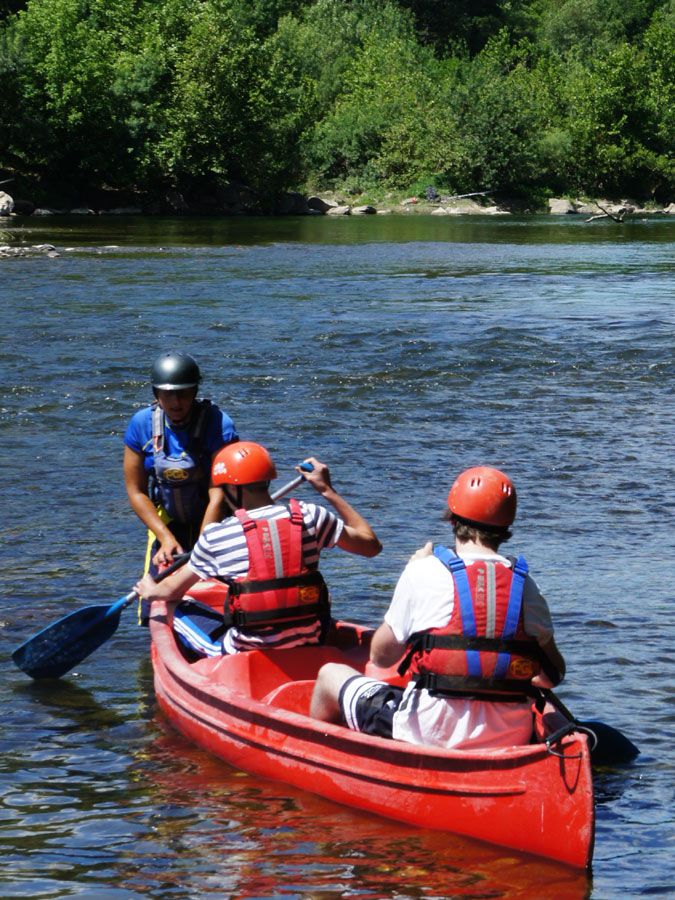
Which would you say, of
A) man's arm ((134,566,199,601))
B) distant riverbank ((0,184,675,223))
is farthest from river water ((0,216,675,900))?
distant riverbank ((0,184,675,223))

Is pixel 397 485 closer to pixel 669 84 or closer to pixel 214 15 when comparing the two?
pixel 214 15

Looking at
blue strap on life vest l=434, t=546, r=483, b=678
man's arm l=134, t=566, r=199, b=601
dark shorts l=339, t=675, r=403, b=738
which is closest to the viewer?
blue strap on life vest l=434, t=546, r=483, b=678

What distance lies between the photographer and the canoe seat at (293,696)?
507cm

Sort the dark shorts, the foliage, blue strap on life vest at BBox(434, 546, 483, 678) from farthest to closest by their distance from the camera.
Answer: the foliage < the dark shorts < blue strap on life vest at BBox(434, 546, 483, 678)

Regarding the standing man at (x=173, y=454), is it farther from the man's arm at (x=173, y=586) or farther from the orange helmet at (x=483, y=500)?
the orange helmet at (x=483, y=500)

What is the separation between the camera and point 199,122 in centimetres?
4884

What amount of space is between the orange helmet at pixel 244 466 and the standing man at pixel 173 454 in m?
0.85

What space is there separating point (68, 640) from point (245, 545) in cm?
160

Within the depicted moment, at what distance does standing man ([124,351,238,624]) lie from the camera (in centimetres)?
584

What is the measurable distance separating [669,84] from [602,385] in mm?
54344

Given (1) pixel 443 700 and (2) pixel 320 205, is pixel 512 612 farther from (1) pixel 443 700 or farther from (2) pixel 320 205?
(2) pixel 320 205

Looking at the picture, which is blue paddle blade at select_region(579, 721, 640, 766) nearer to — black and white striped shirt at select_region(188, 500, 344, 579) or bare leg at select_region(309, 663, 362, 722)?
bare leg at select_region(309, 663, 362, 722)

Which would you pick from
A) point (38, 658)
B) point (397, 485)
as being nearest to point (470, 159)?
point (397, 485)

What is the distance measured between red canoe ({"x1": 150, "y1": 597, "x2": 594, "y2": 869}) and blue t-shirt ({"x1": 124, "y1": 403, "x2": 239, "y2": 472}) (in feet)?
2.84
